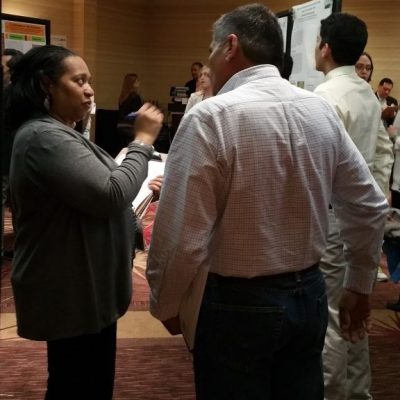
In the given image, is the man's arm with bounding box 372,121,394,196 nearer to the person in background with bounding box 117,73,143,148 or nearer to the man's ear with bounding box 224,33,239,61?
the man's ear with bounding box 224,33,239,61

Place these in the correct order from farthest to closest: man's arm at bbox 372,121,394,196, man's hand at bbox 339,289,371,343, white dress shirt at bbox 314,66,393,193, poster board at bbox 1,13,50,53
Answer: poster board at bbox 1,13,50,53, man's arm at bbox 372,121,394,196, white dress shirt at bbox 314,66,393,193, man's hand at bbox 339,289,371,343

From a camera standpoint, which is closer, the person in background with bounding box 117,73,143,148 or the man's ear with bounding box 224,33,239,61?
the man's ear with bounding box 224,33,239,61

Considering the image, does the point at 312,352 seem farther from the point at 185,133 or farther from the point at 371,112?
the point at 371,112

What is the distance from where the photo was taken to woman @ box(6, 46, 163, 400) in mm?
1524

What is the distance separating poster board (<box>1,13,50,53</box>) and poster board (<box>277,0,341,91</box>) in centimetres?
485

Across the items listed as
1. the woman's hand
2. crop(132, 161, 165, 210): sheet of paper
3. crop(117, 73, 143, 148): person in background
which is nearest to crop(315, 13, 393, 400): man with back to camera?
crop(132, 161, 165, 210): sheet of paper

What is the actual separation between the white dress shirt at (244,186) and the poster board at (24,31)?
6.75 metres

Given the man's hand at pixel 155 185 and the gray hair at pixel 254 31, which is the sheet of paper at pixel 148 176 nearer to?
the man's hand at pixel 155 185

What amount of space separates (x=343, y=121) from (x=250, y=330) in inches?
52.0

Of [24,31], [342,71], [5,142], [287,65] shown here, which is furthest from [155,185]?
[24,31]

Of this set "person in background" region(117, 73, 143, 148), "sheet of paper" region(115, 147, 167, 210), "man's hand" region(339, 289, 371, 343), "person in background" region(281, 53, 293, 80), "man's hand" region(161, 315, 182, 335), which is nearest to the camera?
"man's hand" region(161, 315, 182, 335)

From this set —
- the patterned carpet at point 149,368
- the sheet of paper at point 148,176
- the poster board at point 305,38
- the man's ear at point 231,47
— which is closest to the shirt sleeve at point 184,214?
the man's ear at point 231,47

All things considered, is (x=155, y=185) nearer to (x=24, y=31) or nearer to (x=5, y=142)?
(x=5, y=142)

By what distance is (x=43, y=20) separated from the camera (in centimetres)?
835
